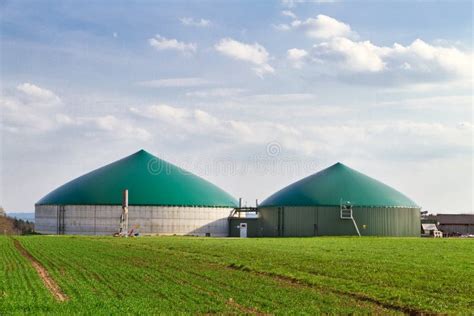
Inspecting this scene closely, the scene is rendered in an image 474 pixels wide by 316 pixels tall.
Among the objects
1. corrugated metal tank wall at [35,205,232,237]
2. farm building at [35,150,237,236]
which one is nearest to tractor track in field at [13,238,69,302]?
corrugated metal tank wall at [35,205,232,237]

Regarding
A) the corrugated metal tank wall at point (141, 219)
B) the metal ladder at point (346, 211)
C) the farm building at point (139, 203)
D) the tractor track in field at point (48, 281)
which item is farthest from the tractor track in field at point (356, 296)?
the farm building at point (139, 203)

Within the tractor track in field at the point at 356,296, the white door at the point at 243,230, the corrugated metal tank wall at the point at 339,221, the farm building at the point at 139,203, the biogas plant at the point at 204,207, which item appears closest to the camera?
the tractor track in field at the point at 356,296

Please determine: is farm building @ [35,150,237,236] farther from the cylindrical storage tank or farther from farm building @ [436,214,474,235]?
farm building @ [436,214,474,235]

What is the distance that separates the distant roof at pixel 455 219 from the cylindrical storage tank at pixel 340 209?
26.9 m

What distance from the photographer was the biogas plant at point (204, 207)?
109062 millimetres

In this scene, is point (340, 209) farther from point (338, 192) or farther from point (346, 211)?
point (338, 192)

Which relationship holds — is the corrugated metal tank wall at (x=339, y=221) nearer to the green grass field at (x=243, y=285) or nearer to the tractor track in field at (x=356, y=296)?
the green grass field at (x=243, y=285)

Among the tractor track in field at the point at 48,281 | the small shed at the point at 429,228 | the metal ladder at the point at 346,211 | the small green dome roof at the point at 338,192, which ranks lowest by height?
the small shed at the point at 429,228

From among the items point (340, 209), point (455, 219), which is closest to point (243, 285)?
point (340, 209)

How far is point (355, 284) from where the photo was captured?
106 ft

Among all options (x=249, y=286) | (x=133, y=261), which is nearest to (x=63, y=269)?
(x=133, y=261)

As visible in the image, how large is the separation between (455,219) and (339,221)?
132 ft

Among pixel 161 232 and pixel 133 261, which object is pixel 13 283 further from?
pixel 161 232

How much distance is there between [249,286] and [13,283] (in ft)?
36.6
